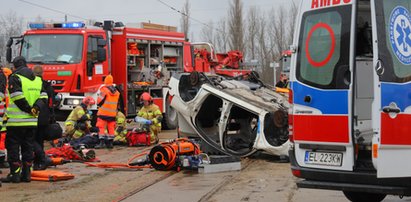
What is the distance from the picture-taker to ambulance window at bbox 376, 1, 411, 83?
18.9 feet

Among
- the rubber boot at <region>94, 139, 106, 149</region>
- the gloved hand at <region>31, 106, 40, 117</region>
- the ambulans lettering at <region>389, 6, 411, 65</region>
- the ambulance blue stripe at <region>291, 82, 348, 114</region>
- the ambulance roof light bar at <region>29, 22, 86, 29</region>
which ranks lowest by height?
the rubber boot at <region>94, 139, 106, 149</region>

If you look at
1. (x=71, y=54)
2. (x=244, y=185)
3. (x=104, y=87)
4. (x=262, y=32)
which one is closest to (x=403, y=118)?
(x=244, y=185)

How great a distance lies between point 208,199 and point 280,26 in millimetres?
40914

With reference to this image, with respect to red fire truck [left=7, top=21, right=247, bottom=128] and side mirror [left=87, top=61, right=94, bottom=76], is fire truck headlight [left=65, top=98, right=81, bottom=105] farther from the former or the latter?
side mirror [left=87, top=61, right=94, bottom=76]

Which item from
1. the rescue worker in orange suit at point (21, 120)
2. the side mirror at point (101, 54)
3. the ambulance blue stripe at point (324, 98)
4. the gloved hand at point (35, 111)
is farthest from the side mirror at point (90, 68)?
the ambulance blue stripe at point (324, 98)

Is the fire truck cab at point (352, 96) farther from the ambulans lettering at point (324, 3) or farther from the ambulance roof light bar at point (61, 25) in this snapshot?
the ambulance roof light bar at point (61, 25)

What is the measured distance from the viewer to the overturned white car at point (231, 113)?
11008 mm

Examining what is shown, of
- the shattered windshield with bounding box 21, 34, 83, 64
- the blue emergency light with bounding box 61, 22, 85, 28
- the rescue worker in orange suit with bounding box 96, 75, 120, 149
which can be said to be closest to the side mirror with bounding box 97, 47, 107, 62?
the shattered windshield with bounding box 21, 34, 83, 64

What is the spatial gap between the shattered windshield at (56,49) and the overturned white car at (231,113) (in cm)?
488

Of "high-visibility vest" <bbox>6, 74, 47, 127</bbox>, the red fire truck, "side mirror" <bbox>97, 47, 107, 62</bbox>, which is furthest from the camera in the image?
"side mirror" <bbox>97, 47, 107, 62</bbox>

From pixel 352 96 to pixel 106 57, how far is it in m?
11.7

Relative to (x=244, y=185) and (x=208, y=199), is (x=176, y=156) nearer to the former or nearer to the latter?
(x=244, y=185)

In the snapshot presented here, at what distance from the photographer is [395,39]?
5836 mm

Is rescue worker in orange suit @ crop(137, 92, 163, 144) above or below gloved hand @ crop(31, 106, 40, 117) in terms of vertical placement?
below
